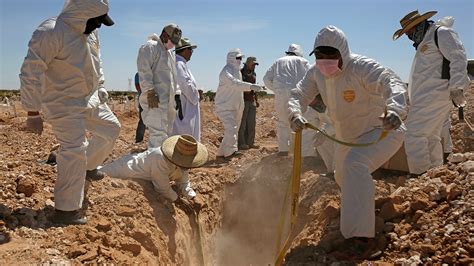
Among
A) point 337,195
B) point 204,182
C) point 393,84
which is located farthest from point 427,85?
point 204,182

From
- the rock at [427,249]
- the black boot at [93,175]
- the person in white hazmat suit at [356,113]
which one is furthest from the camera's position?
the black boot at [93,175]

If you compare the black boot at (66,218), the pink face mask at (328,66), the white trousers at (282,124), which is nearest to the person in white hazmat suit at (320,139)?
the white trousers at (282,124)

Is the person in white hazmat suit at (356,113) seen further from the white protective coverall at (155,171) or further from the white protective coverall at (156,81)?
the white protective coverall at (156,81)

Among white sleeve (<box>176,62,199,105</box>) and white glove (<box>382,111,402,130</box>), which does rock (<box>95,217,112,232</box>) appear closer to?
white glove (<box>382,111,402,130</box>)

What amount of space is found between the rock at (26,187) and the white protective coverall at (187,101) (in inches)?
126

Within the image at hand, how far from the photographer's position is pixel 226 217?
725 centimetres

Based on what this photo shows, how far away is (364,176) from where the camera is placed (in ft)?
12.9

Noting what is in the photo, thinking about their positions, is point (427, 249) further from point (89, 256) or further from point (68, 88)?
point (68, 88)

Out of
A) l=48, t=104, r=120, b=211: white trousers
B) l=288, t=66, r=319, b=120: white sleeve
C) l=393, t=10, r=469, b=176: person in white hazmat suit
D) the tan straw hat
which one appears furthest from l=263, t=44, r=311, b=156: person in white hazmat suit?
l=48, t=104, r=120, b=211: white trousers

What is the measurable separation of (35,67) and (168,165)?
77.4 inches

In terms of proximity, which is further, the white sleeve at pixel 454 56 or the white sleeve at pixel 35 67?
the white sleeve at pixel 454 56

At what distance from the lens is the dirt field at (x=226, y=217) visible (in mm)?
3725

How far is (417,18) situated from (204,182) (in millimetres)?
3522

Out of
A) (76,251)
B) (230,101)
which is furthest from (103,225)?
A: (230,101)
